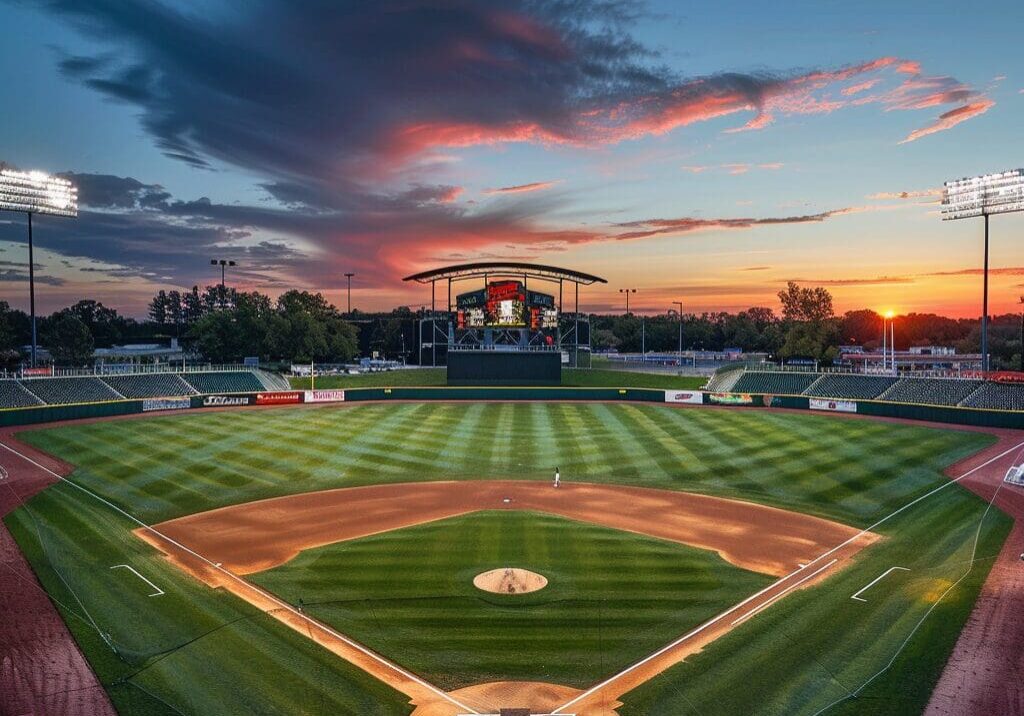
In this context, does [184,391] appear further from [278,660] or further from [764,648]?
[764,648]

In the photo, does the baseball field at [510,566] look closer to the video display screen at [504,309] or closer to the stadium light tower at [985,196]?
the stadium light tower at [985,196]

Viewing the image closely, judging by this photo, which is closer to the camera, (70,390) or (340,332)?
(70,390)

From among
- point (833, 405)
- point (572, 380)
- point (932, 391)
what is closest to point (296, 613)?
point (833, 405)

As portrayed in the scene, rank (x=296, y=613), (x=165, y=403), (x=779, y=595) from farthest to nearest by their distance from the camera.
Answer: (x=165, y=403)
(x=779, y=595)
(x=296, y=613)

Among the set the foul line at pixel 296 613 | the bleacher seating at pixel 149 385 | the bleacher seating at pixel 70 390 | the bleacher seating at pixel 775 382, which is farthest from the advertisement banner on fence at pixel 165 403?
the bleacher seating at pixel 775 382

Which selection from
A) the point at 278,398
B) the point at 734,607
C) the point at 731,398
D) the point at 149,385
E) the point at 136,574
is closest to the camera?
the point at 734,607

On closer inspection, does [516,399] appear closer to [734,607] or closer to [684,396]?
[684,396]
